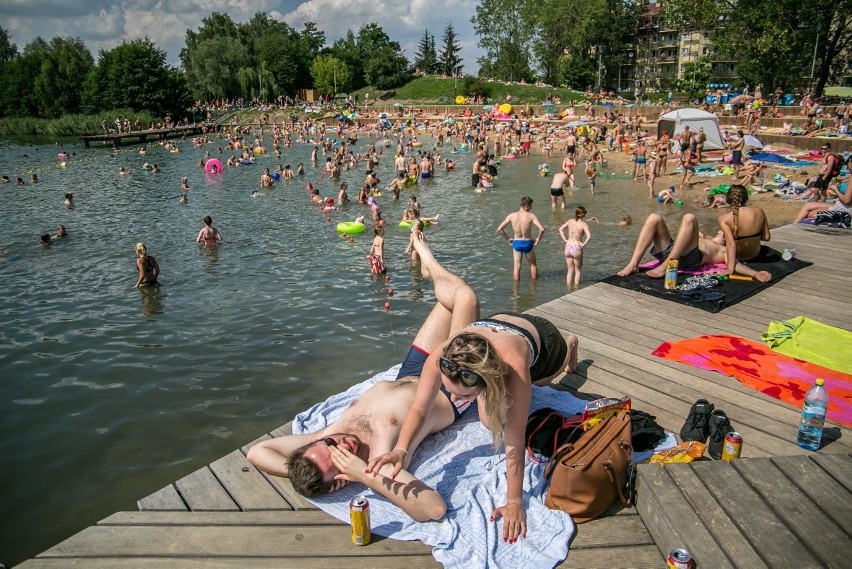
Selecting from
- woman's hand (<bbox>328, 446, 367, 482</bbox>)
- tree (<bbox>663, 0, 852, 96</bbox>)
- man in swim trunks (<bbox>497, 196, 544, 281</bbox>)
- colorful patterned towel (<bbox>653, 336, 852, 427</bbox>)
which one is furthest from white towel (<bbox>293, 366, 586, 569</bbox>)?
tree (<bbox>663, 0, 852, 96</bbox>)

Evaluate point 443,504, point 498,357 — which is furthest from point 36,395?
point 498,357

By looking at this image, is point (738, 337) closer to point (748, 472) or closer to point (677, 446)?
point (677, 446)

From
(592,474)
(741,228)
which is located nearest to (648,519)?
(592,474)

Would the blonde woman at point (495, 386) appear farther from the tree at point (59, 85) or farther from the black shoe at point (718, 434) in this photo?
the tree at point (59, 85)

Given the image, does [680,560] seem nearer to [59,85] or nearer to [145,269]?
[145,269]

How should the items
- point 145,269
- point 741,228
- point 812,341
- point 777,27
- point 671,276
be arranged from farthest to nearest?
point 777,27, point 145,269, point 741,228, point 671,276, point 812,341

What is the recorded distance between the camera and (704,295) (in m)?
6.46

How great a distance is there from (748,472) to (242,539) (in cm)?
303

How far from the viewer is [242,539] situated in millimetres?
3227

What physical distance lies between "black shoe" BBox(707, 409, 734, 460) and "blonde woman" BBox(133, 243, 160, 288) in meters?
11.0

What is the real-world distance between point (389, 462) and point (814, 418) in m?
2.89

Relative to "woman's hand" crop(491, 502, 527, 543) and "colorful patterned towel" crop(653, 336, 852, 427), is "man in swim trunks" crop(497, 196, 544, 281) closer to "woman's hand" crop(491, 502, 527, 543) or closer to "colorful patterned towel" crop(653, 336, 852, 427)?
"colorful patterned towel" crop(653, 336, 852, 427)

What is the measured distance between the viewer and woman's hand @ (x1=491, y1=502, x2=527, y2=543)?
3.17 meters

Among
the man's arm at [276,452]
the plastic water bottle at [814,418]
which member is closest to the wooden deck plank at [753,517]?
the plastic water bottle at [814,418]
